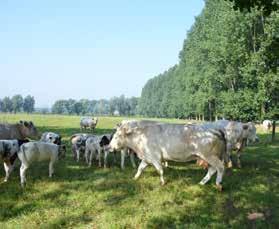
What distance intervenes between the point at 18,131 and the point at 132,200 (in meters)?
10.3

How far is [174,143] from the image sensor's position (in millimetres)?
14195

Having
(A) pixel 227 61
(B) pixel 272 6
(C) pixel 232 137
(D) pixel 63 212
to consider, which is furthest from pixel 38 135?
(A) pixel 227 61

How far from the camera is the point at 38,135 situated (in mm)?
21703

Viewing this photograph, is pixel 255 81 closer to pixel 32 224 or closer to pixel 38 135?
pixel 38 135

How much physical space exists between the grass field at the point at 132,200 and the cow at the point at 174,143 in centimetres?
69

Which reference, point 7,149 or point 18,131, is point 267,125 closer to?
point 18,131

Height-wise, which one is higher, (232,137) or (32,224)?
(232,137)

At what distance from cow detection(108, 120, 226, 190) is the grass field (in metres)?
0.69

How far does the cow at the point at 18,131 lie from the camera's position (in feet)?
63.8

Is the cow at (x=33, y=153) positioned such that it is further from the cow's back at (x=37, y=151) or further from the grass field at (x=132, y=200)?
the grass field at (x=132, y=200)

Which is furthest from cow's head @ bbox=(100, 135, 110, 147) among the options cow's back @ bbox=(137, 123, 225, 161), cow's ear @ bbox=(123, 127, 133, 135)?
cow's back @ bbox=(137, 123, 225, 161)

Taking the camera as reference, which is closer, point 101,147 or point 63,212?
point 63,212

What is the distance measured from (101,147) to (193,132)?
4.63 m

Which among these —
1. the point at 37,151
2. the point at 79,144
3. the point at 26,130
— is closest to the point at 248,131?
the point at 79,144
